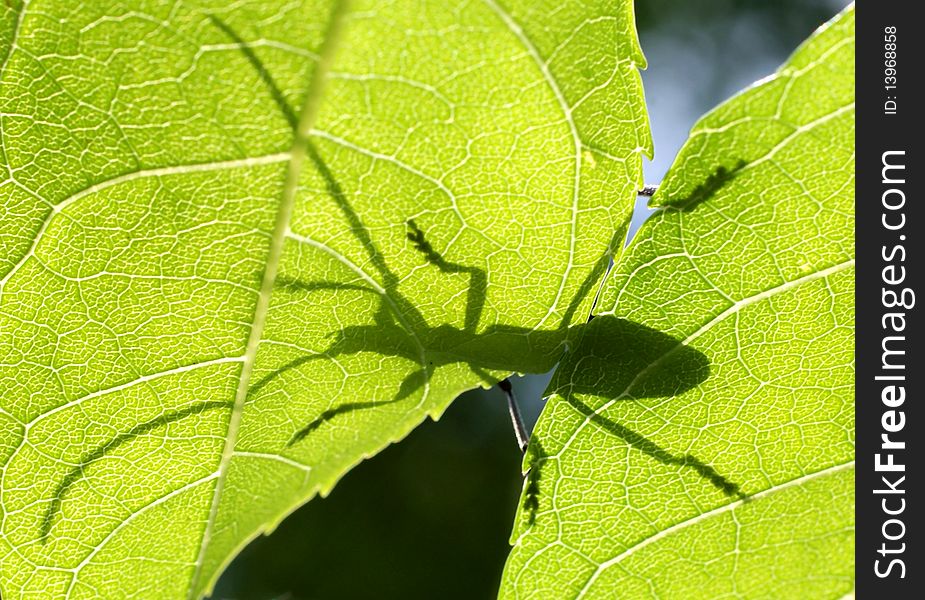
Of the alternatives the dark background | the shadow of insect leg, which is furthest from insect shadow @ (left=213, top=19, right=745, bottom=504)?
the dark background

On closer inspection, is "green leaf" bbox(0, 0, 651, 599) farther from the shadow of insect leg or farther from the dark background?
the dark background

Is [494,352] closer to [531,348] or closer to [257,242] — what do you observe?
[531,348]

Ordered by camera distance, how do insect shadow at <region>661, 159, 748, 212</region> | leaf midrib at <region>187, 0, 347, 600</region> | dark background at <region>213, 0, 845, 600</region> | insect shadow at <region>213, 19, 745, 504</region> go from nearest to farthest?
leaf midrib at <region>187, 0, 347, 600</region> < insect shadow at <region>661, 159, 748, 212</region> < insect shadow at <region>213, 19, 745, 504</region> < dark background at <region>213, 0, 845, 600</region>

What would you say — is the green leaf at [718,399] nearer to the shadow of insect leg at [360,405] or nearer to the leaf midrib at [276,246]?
the shadow of insect leg at [360,405]

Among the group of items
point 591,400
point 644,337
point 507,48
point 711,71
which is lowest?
point 591,400

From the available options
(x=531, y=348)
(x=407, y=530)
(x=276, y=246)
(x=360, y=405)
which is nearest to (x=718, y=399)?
(x=531, y=348)

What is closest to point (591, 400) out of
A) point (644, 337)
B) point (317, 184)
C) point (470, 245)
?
point (644, 337)

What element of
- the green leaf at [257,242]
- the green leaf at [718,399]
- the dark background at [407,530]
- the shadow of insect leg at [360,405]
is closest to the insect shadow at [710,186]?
the green leaf at [718,399]

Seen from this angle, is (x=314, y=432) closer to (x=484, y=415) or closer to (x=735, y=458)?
(x=735, y=458)
